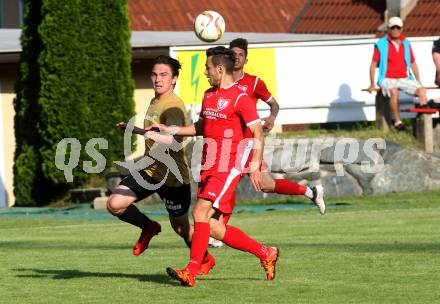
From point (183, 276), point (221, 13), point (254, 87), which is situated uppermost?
point (221, 13)

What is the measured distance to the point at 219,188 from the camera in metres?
10.3

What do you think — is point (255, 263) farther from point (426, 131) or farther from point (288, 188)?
point (426, 131)

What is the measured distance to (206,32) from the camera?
17328mm

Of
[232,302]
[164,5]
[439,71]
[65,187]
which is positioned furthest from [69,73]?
[232,302]

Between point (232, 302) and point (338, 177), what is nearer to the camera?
point (232, 302)

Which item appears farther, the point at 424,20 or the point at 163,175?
the point at 424,20

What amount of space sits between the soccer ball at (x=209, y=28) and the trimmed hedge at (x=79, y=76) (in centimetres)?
671

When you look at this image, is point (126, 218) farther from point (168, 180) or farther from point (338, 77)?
point (338, 77)

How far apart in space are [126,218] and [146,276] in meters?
0.75

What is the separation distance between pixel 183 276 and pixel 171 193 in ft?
5.14

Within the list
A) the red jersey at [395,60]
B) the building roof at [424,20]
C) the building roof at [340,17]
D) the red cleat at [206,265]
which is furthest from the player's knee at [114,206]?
the building roof at [340,17]

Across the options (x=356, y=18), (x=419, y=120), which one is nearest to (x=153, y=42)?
(x=419, y=120)

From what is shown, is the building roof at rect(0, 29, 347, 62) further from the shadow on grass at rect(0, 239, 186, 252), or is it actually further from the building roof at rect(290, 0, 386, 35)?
the shadow on grass at rect(0, 239, 186, 252)

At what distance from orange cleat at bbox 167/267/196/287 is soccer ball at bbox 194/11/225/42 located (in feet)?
24.8
